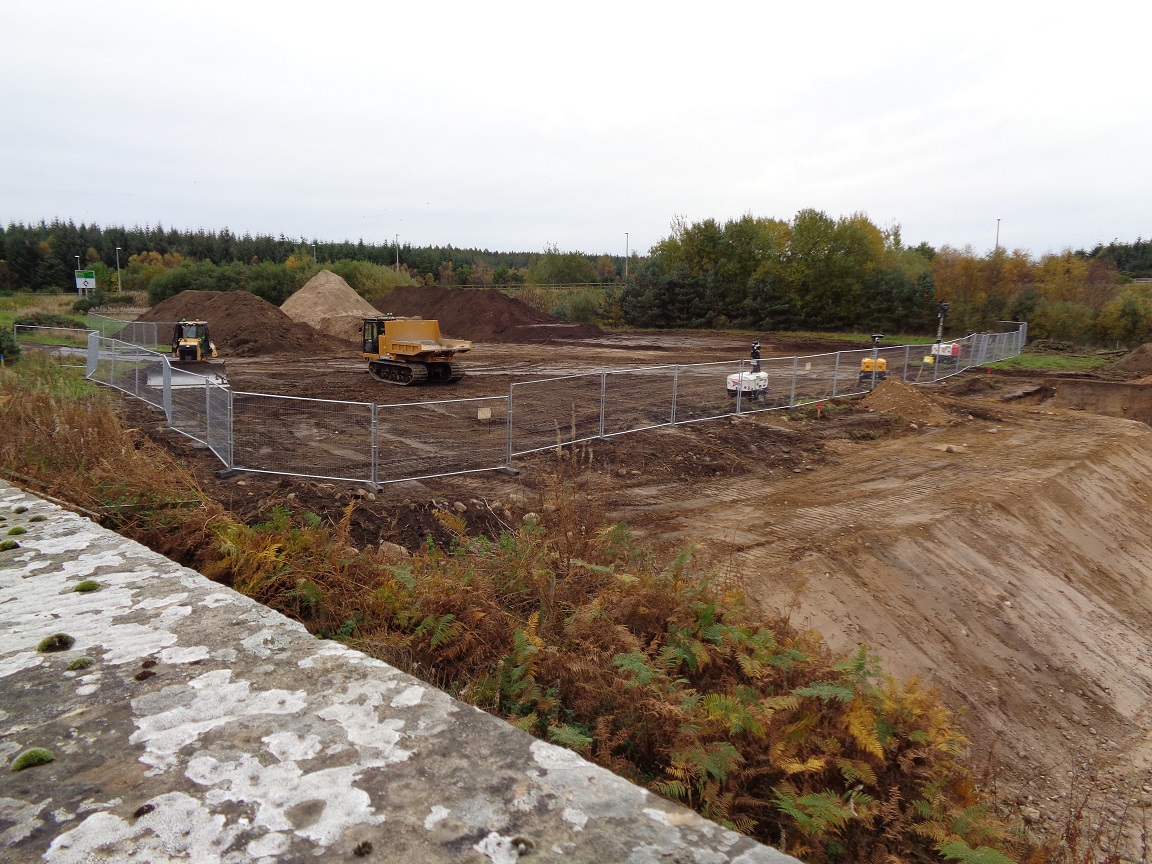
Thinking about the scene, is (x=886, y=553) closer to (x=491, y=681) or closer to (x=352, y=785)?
(x=491, y=681)

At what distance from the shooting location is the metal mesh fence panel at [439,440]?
44.5 feet

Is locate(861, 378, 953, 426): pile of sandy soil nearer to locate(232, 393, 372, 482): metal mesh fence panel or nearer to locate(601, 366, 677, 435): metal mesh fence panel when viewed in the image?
locate(601, 366, 677, 435): metal mesh fence panel

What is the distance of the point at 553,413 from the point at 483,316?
31.3 meters

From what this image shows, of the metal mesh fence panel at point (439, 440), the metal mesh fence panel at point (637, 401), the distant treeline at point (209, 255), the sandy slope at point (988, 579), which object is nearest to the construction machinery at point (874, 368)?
the metal mesh fence panel at point (637, 401)

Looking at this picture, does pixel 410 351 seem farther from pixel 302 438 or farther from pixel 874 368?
pixel 874 368

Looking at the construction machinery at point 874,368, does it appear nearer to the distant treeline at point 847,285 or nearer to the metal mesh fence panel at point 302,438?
the metal mesh fence panel at point 302,438

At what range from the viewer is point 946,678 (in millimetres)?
9219

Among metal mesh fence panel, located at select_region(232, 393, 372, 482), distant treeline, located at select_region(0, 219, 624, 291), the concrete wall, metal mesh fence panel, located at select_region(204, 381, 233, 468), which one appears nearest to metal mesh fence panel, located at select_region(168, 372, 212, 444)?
metal mesh fence panel, located at select_region(204, 381, 233, 468)

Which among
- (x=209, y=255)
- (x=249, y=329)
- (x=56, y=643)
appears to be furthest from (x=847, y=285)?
(x=209, y=255)

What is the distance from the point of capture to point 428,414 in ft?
61.9

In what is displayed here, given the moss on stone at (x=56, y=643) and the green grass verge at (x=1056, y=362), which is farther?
the green grass verge at (x=1056, y=362)

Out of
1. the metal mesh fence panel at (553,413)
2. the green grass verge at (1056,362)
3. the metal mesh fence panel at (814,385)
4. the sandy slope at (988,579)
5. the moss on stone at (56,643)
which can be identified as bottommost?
the sandy slope at (988,579)

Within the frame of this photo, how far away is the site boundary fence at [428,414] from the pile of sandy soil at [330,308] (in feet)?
71.1

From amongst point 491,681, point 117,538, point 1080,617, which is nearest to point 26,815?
point 491,681
